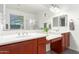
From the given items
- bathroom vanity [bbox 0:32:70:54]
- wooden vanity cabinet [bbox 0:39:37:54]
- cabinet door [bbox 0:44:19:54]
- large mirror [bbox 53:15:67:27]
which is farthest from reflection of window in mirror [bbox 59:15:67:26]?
cabinet door [bbox 0:44:19:54]

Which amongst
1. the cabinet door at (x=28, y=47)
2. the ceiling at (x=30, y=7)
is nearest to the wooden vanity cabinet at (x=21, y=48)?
the cabinet door at (x=28, y=47)

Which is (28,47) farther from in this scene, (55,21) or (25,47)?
(55,21)

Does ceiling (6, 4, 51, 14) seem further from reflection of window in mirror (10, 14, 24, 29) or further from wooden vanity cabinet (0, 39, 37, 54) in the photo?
wooden vanity cabinet (0, 39, 37, 54)

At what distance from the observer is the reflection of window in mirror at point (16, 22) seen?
111 cm

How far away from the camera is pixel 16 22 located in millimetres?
1146

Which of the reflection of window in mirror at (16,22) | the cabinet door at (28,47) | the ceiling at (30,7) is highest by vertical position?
the ceiling at (30,7)

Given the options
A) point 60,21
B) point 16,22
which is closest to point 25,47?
point 16,22

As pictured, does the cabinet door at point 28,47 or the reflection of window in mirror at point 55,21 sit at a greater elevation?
the reflection of window in mirror at point 55,21

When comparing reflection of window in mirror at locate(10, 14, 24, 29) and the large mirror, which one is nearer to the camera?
reflection of window in mirror at locate(10, 14, 24, 29)

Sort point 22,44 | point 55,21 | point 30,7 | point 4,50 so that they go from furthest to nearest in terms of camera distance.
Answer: point 55,21, point 30,7, point 22,44, point 4,50

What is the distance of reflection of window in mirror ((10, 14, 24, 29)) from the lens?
111cm

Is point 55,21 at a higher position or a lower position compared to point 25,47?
higher

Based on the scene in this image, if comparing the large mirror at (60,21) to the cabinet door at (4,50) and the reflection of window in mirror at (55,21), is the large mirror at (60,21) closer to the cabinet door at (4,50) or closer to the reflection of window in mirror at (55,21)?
the reflection of window in mirror at (55,21)

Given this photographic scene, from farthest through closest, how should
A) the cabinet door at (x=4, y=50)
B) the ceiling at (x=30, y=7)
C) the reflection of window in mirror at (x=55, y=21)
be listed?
the reflection of window in mirror at (x=55, y=21) → the ceiling at (x=30, y=7) → the cabinet door at (x=4, y=50)
